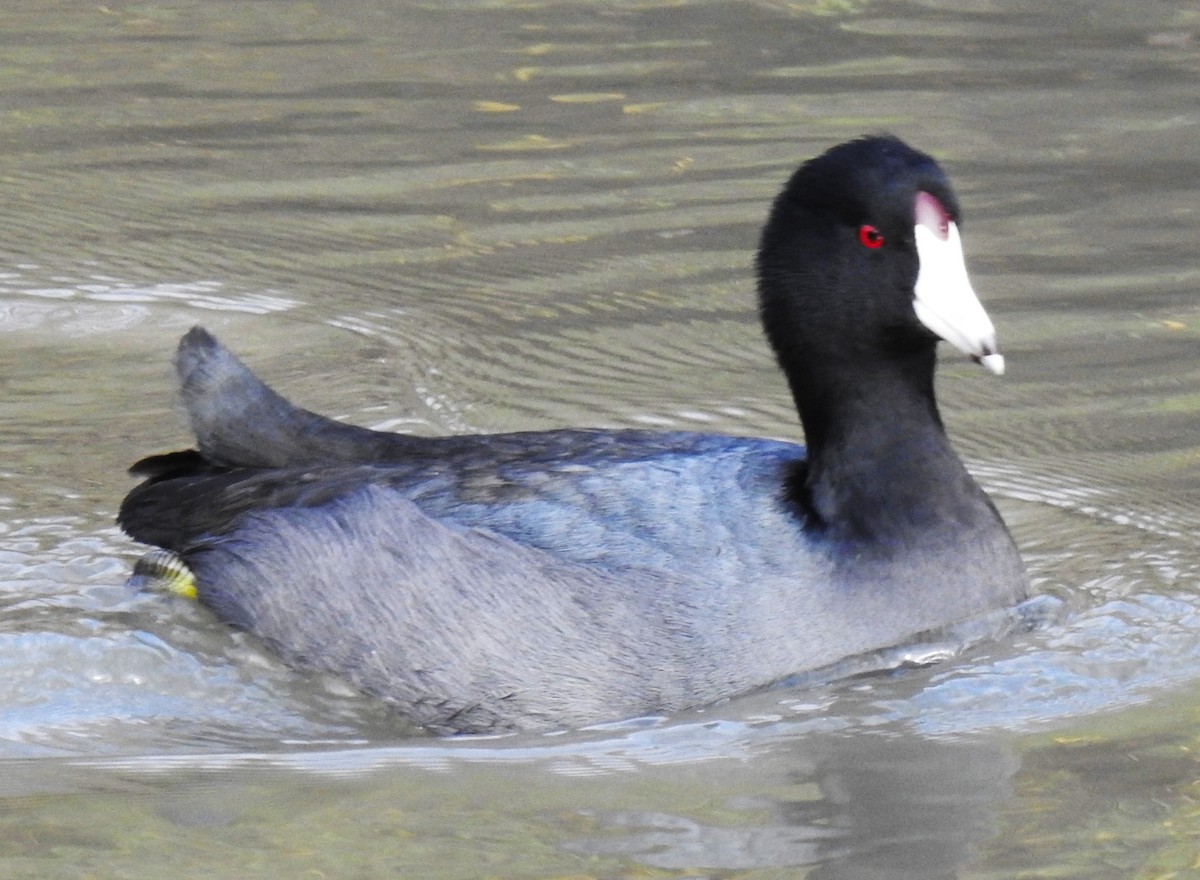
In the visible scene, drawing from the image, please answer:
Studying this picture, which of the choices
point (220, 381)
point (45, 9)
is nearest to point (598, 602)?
point (220, 381)

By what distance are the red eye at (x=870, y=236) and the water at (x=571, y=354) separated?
1080 mm

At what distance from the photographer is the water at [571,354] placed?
14.8 feet

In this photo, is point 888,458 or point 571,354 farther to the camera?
point 571,354

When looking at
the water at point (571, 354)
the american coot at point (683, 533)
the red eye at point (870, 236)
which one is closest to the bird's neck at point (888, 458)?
the american coot at point (683, 533)

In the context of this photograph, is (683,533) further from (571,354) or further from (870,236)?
(571,354)

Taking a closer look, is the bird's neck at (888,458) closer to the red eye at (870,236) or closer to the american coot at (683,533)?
the american coot at (683,533)

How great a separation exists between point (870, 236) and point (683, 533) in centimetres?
87

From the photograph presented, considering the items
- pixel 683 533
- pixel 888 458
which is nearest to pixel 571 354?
pixel 888 458

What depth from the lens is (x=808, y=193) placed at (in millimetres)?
5289

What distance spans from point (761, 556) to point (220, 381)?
163cm

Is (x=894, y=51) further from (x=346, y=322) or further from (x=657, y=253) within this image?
(x=346, y=322)

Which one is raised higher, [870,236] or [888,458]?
[870,236]

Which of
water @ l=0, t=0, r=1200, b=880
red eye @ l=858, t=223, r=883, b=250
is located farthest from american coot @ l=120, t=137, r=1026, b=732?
water @ l=0, t=0, r=1200, b=880

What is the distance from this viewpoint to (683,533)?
5066 mm
